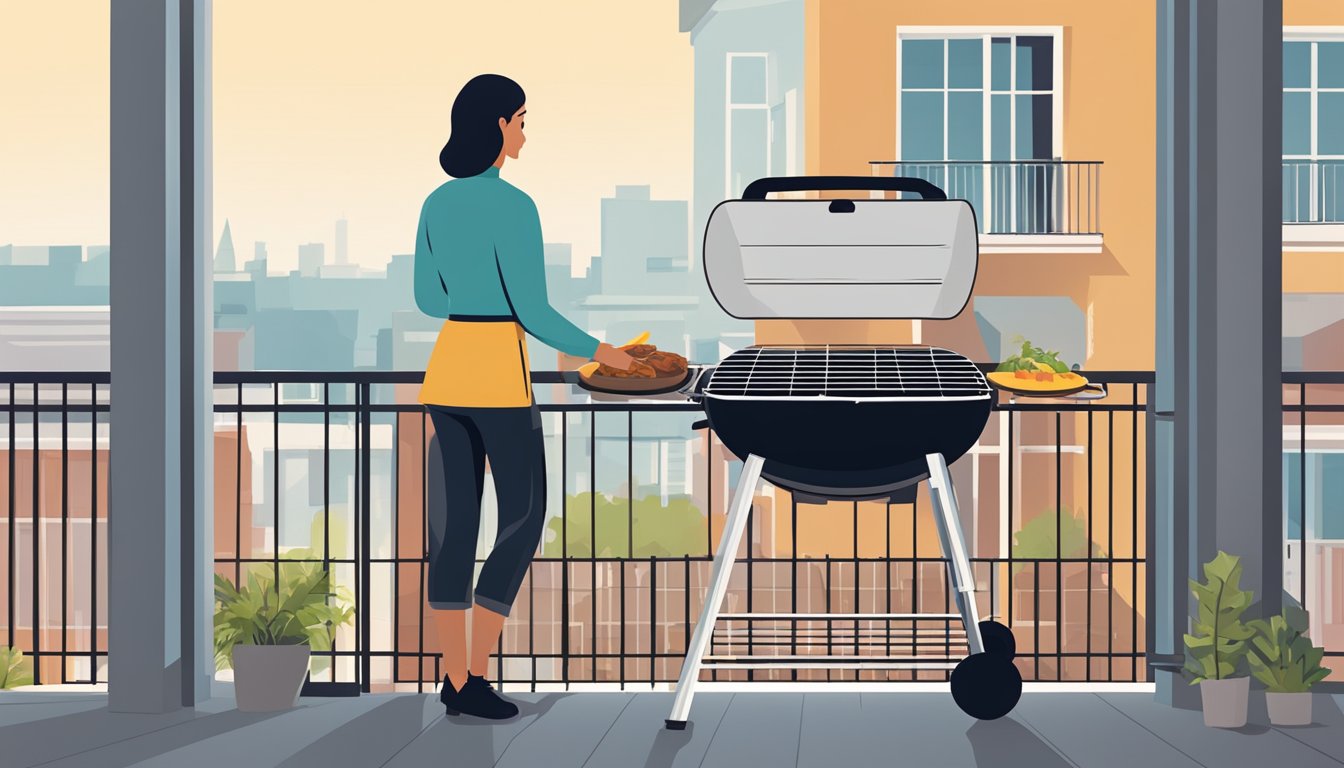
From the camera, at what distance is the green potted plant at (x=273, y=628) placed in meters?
3.17

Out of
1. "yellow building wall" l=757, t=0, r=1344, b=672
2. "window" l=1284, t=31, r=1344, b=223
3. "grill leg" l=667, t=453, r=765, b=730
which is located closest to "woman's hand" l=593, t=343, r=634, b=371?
"grill leg" l=667, t=453, r=765, b=730

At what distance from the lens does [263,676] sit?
3.18 m

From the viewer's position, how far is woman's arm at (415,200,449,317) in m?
2.98

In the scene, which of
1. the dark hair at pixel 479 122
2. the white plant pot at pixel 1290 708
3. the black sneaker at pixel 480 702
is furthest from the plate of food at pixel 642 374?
the white plant pot at pixel 1290 708

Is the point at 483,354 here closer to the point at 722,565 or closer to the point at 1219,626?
the point at 722,565

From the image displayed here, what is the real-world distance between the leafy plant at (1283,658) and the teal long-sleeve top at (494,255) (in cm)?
171

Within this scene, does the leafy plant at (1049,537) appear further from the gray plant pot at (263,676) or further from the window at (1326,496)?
the gray plant pot at (263,676)

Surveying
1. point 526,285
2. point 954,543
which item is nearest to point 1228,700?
point 954,543

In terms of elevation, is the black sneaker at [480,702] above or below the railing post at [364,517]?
below

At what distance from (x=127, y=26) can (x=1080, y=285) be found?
38.7ft

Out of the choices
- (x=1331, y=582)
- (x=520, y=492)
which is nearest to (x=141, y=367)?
(x=520, y=492)

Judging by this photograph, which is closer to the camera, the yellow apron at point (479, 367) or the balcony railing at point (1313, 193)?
the yellow apron at point (479, 367)

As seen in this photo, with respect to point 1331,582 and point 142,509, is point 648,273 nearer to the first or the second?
point 1331,582

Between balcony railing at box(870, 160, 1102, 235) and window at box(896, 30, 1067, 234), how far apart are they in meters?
0.01
